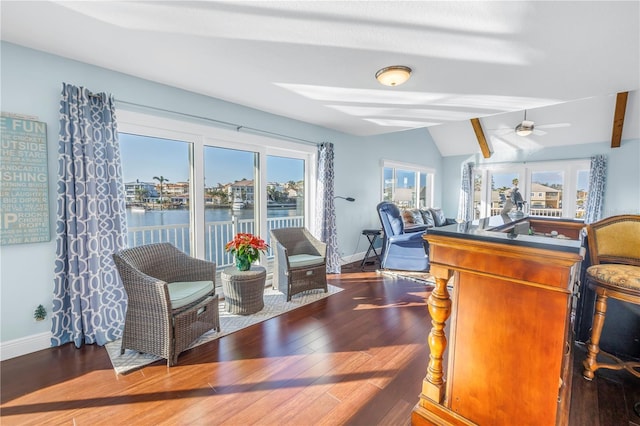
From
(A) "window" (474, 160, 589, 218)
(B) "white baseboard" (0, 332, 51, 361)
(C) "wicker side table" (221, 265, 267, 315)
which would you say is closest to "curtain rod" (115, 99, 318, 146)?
(C) "wicker side table" (221, 265, 267, 315)

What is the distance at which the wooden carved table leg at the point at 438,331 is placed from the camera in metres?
1.48

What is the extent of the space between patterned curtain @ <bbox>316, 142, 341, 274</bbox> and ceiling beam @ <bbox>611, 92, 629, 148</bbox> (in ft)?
17.4

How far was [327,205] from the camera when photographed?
4.53m

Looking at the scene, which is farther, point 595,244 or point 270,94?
point 270,94

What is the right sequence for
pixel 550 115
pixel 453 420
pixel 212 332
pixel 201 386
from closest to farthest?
1. pixel 453 420
2. pixel 201 386
3. pixel 212 332
4. pixel 550 115

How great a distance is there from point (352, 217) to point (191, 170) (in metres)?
3.05

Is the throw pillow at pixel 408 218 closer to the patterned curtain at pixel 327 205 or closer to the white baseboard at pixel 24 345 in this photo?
the patterned curtain at pixel 327 205

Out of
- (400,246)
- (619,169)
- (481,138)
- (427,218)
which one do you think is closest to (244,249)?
(400,246)

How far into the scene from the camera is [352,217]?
541 centimetres

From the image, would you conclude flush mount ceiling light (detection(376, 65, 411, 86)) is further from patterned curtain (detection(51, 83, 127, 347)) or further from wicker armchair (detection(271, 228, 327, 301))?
patterned curtain (detection(51, 83, 127, 347))

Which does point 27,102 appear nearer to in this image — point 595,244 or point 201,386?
point 201,386

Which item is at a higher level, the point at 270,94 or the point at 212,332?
the point at 270,94

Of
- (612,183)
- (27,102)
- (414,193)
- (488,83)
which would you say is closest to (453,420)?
(488,83)

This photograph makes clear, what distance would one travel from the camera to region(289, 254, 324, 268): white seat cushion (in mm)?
3477
